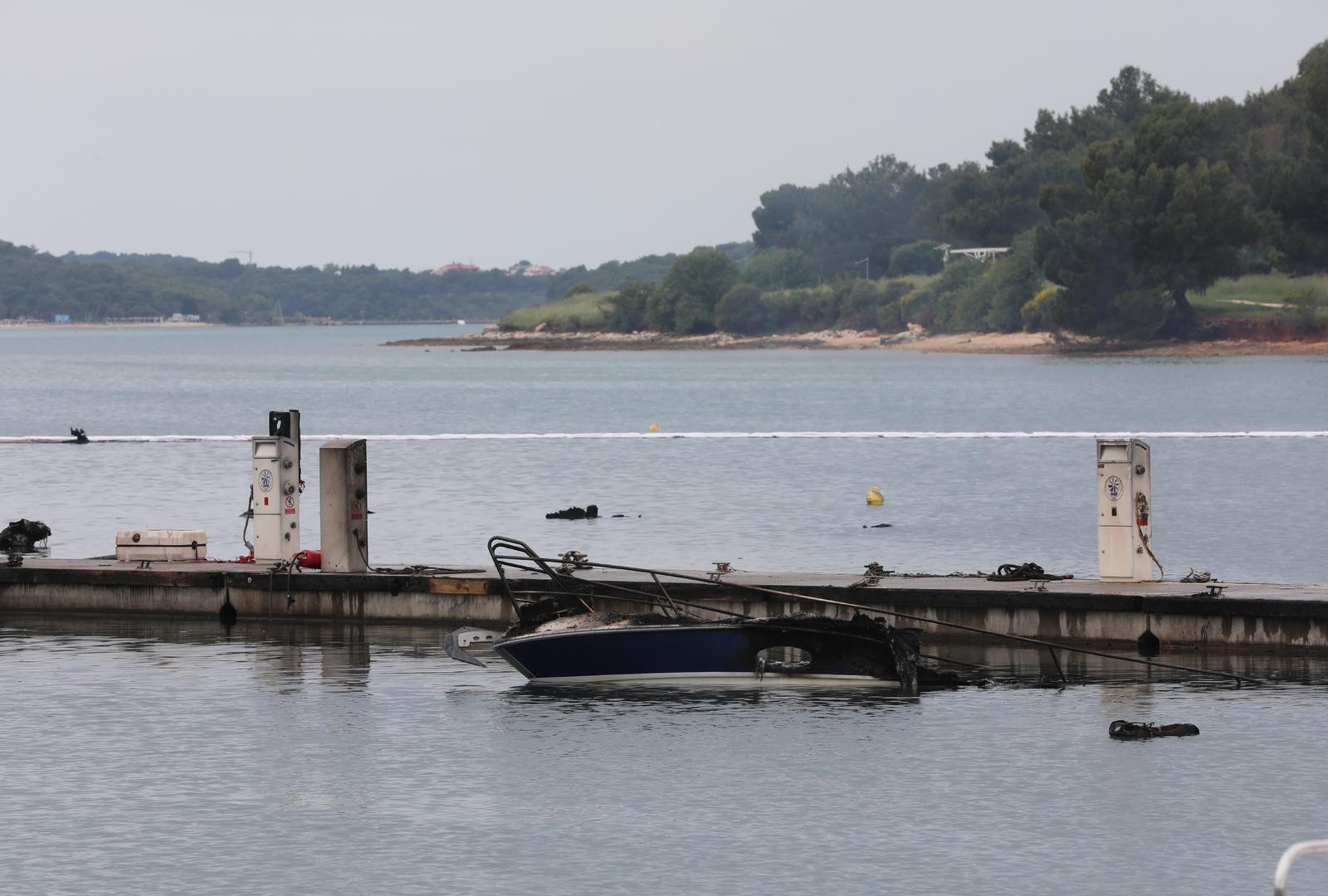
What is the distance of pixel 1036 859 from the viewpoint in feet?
51.9

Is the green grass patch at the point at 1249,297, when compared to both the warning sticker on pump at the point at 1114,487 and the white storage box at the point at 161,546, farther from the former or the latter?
the white storage box at the point at 161,546

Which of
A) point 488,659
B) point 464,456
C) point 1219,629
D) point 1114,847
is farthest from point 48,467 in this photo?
point 1114,847

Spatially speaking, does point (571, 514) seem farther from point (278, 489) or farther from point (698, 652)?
point (698, 652)

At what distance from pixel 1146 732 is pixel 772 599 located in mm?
5610

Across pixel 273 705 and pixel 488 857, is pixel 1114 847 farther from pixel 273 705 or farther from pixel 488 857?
pixel 273 705

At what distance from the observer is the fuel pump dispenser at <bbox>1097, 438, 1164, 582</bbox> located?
23844 mm

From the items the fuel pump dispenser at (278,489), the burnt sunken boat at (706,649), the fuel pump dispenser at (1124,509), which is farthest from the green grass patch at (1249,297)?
the burnt sunken boat at (706,649)

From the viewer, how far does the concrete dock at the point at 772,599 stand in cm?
2314

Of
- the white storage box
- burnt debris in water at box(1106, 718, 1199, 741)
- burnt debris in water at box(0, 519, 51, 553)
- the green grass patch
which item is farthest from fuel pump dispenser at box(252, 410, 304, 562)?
the green grass patch

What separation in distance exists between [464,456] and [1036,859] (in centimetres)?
5931

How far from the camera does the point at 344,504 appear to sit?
26.0m

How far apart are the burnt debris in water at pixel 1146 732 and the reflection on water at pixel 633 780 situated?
0.48ft

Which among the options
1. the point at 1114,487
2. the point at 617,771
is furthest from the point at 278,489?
the point at 1114,487

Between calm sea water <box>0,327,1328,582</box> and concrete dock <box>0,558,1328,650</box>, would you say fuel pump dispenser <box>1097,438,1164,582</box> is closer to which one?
concrete dock <box>0,558,1328,650</box>
